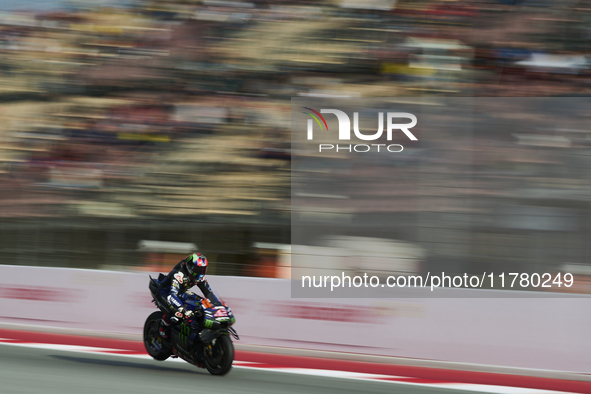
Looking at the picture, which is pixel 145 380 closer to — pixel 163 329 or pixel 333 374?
pixel 163 329

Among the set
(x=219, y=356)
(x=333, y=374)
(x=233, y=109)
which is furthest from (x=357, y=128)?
(x=219, y=356)

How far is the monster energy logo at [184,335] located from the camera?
27.7 feet

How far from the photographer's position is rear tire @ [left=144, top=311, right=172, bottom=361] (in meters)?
9.00

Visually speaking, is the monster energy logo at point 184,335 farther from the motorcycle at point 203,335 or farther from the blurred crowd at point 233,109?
the blurred crowd at point 233,109

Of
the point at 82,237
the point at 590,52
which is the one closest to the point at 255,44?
the point at 82,237

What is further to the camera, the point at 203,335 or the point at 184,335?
the point at 184,335

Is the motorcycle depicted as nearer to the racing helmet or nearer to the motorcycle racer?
the motorcycle racer

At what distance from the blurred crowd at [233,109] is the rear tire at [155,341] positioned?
2.87m

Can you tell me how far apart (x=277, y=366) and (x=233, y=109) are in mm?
6579

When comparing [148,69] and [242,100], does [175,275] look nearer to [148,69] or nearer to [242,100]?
[242,100]

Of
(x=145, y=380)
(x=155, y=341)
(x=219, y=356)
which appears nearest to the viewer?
(x=145, y=380)

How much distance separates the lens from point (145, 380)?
8.04 meters

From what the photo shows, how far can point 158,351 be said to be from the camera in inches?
360

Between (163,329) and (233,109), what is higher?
(233,109)
